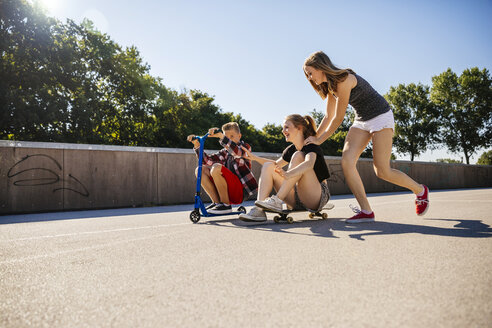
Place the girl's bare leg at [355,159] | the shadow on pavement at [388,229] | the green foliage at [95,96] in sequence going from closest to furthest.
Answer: the shadow on pavement at [388,229] → the girl's bare leg at [355,159] → the green foliage at [95,96]

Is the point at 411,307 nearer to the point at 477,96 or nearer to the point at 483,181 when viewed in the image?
the point at 483,181

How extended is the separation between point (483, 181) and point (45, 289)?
32.0 m

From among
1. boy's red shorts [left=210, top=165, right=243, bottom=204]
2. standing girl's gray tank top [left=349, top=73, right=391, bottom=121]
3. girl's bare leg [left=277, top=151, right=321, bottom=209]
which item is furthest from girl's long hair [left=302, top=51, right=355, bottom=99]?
boy's red shorts [left=210, top=165, right=243, bottom=204]

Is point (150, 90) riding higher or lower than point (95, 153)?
higher

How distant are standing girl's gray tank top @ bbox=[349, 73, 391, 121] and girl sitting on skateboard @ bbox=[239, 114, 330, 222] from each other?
1.97ft

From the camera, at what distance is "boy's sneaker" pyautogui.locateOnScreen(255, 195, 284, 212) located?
3486 millimetres

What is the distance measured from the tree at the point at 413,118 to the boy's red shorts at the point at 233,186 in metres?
42.2

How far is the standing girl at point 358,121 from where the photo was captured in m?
3.64

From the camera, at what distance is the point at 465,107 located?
1553 inches

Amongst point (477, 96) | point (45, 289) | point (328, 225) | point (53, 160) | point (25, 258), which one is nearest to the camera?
point (45, 289)

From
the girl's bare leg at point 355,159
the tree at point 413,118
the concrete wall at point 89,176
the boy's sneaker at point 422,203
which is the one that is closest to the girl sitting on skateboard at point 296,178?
the girl's bare leg at point 355,159

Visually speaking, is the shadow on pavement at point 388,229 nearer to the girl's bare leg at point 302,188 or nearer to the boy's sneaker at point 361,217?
the boy's sneaker at point 361,217

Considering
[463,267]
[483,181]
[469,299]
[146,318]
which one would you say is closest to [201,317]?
[146,318]

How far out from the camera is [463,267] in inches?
67.7
